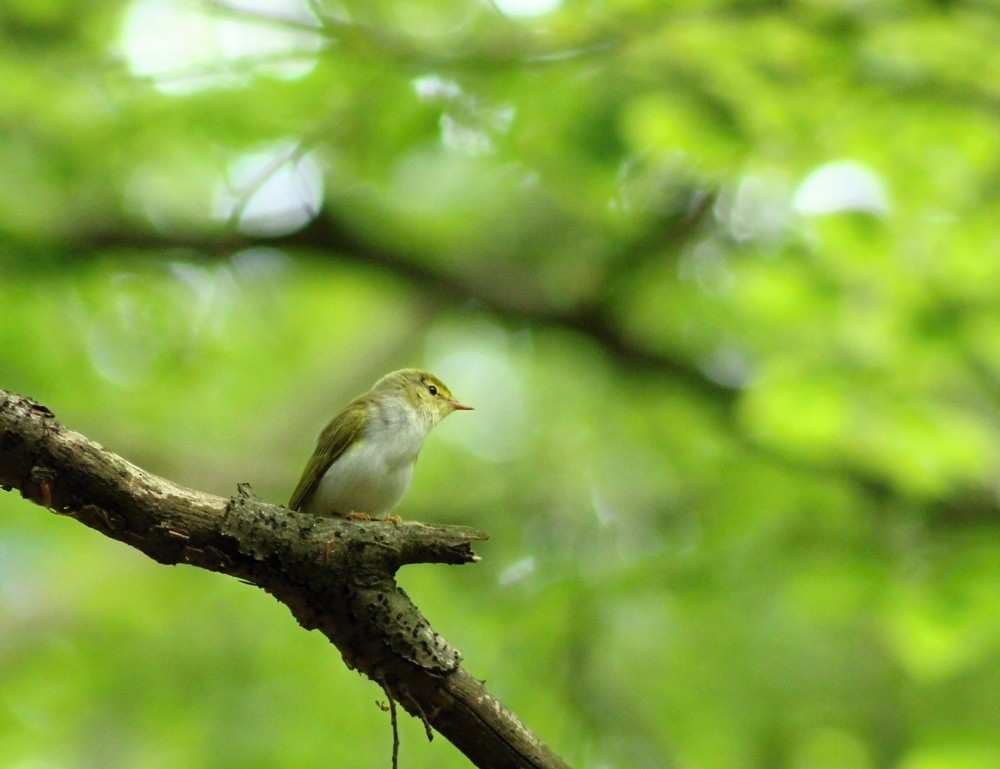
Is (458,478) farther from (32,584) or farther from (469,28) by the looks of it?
(469,28)

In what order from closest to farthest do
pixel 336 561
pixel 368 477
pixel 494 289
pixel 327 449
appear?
pixel 336 561, pixel 368 477, pixel 327 449, pixel 494 289

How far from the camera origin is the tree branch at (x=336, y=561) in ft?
8.55

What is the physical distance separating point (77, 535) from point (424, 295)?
12.8ft

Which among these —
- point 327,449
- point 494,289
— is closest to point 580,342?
point 494,289

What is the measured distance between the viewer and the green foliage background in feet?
20.0

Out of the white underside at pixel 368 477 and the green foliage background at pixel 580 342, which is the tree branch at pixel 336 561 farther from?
the green foliage background at pixel 580 342

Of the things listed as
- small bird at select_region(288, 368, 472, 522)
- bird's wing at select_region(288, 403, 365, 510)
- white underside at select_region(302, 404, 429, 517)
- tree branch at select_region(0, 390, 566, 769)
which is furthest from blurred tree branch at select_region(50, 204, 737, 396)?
tree branch at select_region(0, 390, 566, 769)

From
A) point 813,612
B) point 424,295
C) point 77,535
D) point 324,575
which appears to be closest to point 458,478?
point 424,295

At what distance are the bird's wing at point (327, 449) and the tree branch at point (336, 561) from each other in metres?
1.89

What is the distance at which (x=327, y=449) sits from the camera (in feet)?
15.7

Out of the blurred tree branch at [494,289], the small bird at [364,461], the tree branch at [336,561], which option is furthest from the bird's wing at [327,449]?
the blurred tree branch at [494,289]

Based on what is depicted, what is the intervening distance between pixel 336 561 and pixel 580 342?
19.9ft

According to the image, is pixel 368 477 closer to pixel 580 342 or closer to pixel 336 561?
pixel 336 561

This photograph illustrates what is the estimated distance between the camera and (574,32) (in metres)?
6.71
